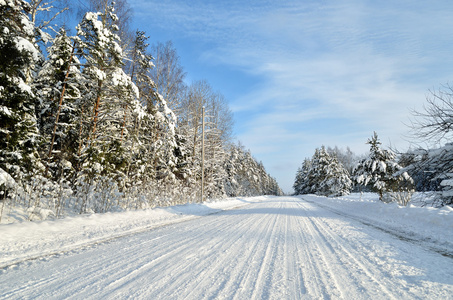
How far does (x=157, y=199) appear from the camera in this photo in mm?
13141

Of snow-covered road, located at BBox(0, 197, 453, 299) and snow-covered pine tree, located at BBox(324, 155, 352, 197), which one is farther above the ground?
snow-covered pine tree, located at BBox(324, 155, 352, 197)

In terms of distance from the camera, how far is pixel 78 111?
1062cm

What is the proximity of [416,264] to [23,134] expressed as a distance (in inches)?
398

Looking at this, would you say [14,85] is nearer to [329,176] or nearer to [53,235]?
[53,235]

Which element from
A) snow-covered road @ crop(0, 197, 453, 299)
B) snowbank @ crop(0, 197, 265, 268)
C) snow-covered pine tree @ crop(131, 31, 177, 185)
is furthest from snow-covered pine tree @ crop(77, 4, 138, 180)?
snow-covered road @ crop(0, 197, 453, 299)

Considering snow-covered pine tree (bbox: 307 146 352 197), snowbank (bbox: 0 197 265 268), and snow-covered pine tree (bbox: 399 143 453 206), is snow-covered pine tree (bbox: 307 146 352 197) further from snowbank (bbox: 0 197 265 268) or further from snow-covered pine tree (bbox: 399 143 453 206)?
snowbank (bbox: 0 197 265 268)

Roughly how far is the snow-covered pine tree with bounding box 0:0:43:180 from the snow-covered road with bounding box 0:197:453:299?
4.71 meters

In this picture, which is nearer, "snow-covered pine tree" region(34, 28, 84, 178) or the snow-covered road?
the snow-covered road

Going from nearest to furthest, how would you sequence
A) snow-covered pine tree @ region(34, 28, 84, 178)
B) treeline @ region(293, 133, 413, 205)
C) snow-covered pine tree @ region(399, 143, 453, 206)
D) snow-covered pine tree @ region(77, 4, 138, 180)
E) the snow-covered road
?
1. the snow-covered road
2. snow-covered pine tree @ region(399, 143, 453, 206)
3. snow-covered pine tree @ region(77, 4, 138, 180)
4. snow-covered pine tree @ region(34, 28, 84, 178)
5. treeline @ region(293, 133, 413, 205)

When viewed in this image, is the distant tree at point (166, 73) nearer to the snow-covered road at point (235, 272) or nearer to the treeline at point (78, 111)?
the treeline at point (78, 111)

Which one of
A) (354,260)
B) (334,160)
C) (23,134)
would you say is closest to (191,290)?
(354,260)

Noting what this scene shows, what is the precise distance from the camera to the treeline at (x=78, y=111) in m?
6.50

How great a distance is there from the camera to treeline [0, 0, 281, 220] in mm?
6496

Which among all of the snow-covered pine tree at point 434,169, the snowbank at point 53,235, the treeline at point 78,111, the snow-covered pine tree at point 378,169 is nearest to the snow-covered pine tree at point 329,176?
the snow-covered pine tree at point 378,169
